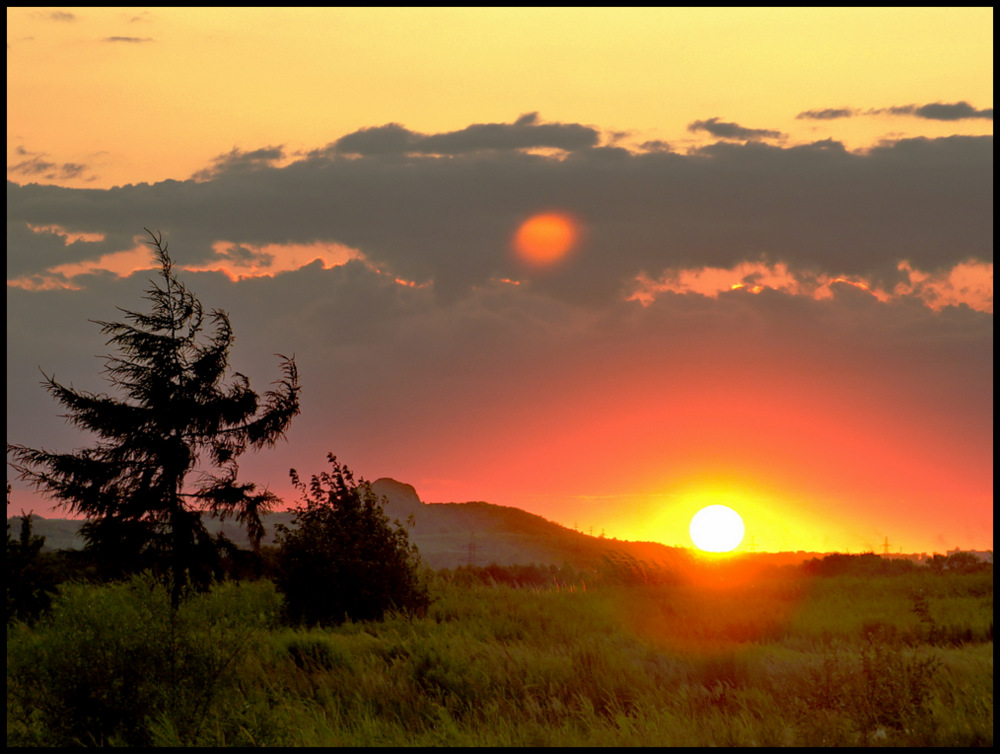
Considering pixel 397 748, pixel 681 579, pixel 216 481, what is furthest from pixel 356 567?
pixel 681 579

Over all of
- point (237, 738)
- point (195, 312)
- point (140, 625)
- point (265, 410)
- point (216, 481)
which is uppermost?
point (195, 312)

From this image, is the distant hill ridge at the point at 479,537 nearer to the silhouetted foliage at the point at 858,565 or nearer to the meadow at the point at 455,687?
the silhouetted foliage at the point at 858,565

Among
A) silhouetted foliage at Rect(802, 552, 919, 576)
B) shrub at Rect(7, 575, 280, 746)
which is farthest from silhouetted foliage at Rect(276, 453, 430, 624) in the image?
silhouetted foliage at Rect(802, 552, 919, 576)

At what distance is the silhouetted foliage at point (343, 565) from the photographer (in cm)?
2098

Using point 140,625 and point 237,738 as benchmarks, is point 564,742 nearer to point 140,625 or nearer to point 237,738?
point 237,738

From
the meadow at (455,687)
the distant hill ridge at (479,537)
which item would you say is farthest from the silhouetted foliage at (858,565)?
the distant hill ridge at (479,537)

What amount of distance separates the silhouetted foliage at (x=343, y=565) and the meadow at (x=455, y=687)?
2218 mm

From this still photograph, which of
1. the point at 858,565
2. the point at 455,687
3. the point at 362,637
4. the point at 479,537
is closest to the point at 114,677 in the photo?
the point at 455,687

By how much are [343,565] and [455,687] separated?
8582 millimetres

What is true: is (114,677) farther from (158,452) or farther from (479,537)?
(479,537)

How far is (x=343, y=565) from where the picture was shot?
21109mm

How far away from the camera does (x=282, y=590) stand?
21375 mm

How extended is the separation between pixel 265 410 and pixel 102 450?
3.89 meters

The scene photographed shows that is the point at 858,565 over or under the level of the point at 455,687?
over
